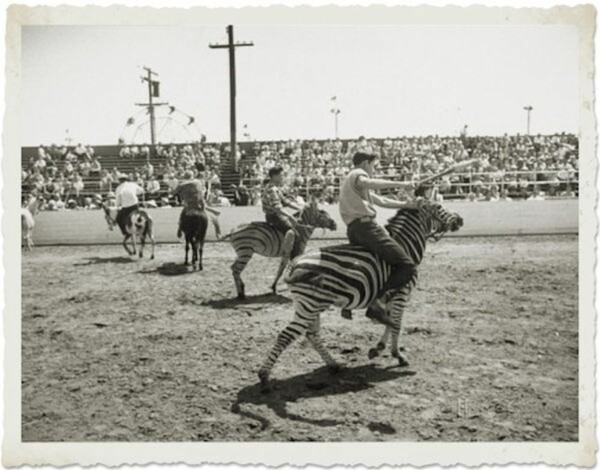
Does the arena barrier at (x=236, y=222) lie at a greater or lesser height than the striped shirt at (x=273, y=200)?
lesser

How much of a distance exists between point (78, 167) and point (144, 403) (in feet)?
24.5

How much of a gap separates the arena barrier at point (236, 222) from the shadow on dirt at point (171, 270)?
300 cm

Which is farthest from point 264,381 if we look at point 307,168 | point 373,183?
point 307,168

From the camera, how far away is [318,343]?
6.35 m

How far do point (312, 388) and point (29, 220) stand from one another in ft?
22.9

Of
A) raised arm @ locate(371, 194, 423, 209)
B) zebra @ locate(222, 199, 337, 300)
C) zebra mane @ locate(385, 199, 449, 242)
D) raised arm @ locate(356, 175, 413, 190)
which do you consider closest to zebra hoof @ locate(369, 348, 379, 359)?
zebra mane @ locate(385, 199, 449, 242)

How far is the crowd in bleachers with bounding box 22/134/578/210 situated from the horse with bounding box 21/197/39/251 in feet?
0.83

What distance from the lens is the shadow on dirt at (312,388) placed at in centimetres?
570

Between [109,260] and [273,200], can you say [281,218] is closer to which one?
[273,200]

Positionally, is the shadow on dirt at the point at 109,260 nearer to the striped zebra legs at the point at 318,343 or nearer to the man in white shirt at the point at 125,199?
the man in white shirt at the point at 125,199

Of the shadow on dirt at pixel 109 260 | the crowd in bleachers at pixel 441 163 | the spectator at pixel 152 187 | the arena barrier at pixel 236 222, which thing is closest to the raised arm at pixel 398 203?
the crowd in bleachers at pixel 441 163

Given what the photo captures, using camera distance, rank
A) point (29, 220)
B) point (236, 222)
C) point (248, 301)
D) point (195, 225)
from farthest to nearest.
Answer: point (236, 222), point (195, 225), point (29, 220), point (248, 301)

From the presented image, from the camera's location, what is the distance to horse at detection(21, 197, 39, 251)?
33.1 feet

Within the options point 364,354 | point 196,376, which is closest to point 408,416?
point 364,354
